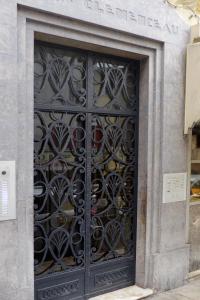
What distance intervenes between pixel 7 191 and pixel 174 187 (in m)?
2.70

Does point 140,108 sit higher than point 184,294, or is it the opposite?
point 140,108

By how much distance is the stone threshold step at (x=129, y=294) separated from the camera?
512cm

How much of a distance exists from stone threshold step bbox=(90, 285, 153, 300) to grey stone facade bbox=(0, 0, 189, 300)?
0.10 m

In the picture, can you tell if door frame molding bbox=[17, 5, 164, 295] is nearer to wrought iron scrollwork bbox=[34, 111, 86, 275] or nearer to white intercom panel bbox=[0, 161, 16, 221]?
white intercom panel bbox=[0, 161, 16, 221]

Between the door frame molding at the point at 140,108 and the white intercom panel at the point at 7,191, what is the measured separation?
→ 0.11 meters

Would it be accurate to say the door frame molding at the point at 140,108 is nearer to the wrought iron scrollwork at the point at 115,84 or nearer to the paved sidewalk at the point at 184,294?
the wrought iron scrollwork at the point at 115,84

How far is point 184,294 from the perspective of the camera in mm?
5414

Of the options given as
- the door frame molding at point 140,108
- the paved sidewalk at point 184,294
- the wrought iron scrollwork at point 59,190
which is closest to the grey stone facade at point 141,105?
the door frame molding at point 140,108

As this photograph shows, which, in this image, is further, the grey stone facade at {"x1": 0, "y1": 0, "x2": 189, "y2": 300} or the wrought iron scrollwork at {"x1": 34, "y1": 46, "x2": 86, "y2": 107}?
the wrought iron scrollwork at {"x1": 34, "y1": 46, "x2": 86, "y2": 107}

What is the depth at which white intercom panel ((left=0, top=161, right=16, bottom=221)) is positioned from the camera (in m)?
3.92

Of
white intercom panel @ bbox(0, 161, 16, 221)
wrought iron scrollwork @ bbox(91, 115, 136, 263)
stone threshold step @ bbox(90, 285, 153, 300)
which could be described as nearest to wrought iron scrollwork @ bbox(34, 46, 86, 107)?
wrought iron scrollwork @ bbox(91, 115, 136, 263)

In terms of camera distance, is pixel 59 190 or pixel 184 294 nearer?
pixel 59 190

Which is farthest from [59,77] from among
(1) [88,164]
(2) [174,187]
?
(2) [174,187]

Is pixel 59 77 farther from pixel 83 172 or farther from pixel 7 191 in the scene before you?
pixel 7 191
